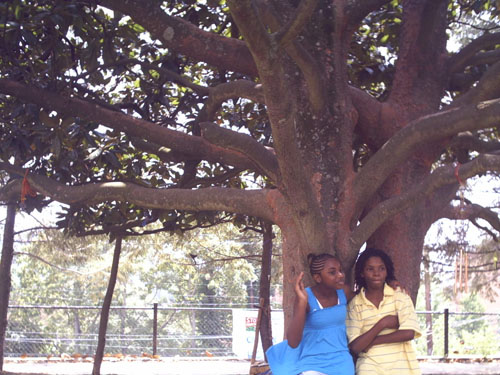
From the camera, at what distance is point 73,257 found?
567 inches

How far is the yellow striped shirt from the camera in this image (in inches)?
166

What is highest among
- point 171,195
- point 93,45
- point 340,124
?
point 93,45

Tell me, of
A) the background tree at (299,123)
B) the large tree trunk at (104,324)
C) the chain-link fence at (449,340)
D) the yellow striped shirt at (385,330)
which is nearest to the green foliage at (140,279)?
the large tree trunk at (104,324)

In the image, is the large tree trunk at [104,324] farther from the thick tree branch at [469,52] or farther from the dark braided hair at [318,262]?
the thick tree branch at [469,52]

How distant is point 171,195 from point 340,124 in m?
1.46

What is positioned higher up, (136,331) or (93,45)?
(93,45)

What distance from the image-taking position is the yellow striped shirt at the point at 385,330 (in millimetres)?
4219

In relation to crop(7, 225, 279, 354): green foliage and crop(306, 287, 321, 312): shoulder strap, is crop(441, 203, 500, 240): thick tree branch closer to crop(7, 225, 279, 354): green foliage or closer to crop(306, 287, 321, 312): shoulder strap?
crop(306, 287, 321, 312): shoulder strap

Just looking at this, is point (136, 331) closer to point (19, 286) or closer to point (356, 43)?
point (19, 286)

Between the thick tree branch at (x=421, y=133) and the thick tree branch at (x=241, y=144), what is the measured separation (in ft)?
2.25

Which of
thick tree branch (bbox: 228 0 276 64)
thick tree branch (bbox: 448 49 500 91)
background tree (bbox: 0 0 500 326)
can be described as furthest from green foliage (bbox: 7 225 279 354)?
thick tree branch (bbox: 228 0 276 64)

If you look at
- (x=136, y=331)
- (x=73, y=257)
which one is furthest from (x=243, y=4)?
(x=136, y=331)

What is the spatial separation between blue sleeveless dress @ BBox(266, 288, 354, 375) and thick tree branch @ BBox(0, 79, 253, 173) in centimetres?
197

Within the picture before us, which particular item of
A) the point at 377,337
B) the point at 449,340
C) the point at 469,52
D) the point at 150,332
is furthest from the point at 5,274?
the point at 150,332
